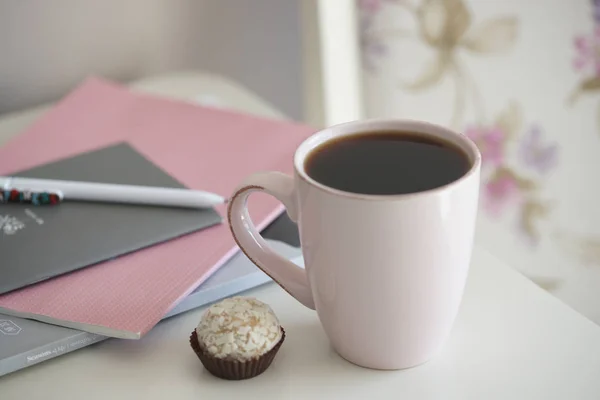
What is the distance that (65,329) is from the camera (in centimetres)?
48

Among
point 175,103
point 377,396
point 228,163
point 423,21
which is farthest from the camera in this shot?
point 423,21

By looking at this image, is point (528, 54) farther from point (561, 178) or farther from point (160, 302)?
point (160, 302)

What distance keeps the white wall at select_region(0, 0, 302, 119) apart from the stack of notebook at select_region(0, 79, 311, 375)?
16 cm

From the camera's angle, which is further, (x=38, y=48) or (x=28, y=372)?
(x=38, y=48)

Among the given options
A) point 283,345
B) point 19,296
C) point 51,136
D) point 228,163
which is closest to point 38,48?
point 51,136

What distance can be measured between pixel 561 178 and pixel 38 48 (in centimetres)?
63

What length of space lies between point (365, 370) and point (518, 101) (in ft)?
1.59

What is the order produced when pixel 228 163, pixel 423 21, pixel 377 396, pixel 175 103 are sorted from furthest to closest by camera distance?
1. pixel 423 21
2. pixel 175 103
3. pixel 228 163
4. pixel 377 396

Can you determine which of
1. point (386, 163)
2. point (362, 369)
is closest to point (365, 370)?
point (362, 369)

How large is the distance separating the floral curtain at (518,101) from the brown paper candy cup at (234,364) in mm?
490

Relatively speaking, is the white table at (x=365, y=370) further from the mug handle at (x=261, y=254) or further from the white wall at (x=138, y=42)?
the white wall at (x=138, y=42)

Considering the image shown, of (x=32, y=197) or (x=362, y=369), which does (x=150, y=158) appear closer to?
(x=32, y=197)

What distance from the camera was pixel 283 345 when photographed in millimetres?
480

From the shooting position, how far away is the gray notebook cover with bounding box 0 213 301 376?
1.51ft
